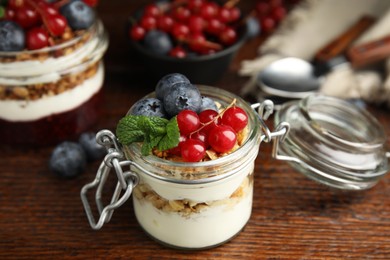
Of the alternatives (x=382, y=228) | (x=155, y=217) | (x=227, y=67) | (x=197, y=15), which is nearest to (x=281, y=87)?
(x=227, y=67)

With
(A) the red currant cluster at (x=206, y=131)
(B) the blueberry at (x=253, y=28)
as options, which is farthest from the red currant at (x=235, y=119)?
(B) the blueberry at (x=253, y=28)

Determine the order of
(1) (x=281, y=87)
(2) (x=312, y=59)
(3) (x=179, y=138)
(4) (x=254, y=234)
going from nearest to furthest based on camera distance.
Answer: (3) (x=179, y=138), (4) (x=254, y=234), (1) (x=281, y=87), (2) (x=312, y=59)

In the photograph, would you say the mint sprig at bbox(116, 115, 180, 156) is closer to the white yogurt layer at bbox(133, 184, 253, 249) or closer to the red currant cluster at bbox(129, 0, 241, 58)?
the white yogurt layer at bbox(133, 184, 253, 249)

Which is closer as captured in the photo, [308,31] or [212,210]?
[212,210]

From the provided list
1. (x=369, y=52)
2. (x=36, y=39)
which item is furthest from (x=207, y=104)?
(x=369, y=52)

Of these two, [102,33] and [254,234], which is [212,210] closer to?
[254,234]

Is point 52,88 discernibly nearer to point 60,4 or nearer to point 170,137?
point 60,4

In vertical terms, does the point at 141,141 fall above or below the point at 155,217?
above

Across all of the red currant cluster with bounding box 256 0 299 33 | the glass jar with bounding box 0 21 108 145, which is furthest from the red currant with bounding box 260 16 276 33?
the glass jar with bounding box 0 21 108 145
